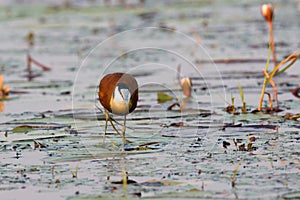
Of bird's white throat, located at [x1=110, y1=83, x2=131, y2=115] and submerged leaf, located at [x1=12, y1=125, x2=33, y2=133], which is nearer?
bird's white throat, located at [x1=110, y1=83, x2=131, y2=115]

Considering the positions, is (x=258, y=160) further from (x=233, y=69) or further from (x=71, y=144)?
(x=233, y=69)

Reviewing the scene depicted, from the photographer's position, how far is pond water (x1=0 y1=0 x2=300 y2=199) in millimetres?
6031

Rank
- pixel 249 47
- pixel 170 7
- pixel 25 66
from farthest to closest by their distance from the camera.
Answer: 1. pixel 170 7
2. pixel 249 47
3. pixel 25 66

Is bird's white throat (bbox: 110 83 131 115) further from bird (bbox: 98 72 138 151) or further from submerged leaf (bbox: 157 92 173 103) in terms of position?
submerged leaf (bbox: 157 92 173 103)

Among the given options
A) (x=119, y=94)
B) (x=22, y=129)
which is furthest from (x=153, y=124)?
(x=119, y=94)

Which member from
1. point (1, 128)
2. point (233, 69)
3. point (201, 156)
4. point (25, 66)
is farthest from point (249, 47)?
point (201, 156)

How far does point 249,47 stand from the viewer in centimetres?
1440

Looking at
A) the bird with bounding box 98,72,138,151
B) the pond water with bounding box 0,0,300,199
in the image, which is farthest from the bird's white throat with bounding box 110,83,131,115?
the pond water with bounding box 0,0,300,199

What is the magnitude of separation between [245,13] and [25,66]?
7302 mm

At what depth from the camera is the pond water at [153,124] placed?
603 centimetres

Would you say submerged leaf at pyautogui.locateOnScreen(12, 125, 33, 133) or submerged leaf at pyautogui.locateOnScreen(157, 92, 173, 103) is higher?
submerged leaf at pyautogui.locateOnScreen(157, 92, 173, 103)

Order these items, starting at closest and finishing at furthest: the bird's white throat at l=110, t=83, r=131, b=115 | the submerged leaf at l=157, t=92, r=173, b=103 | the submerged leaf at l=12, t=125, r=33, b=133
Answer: the bird's white throat at l=110, t=83, r=131, b=115
the submerged leaf at l=12, t=125, r=33, b=133
the submerged leaf at l=157, t=92, r=173, b=103

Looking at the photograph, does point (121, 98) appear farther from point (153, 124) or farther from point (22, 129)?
point (22, 129)

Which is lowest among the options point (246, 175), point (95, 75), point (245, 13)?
point (246, 175)
